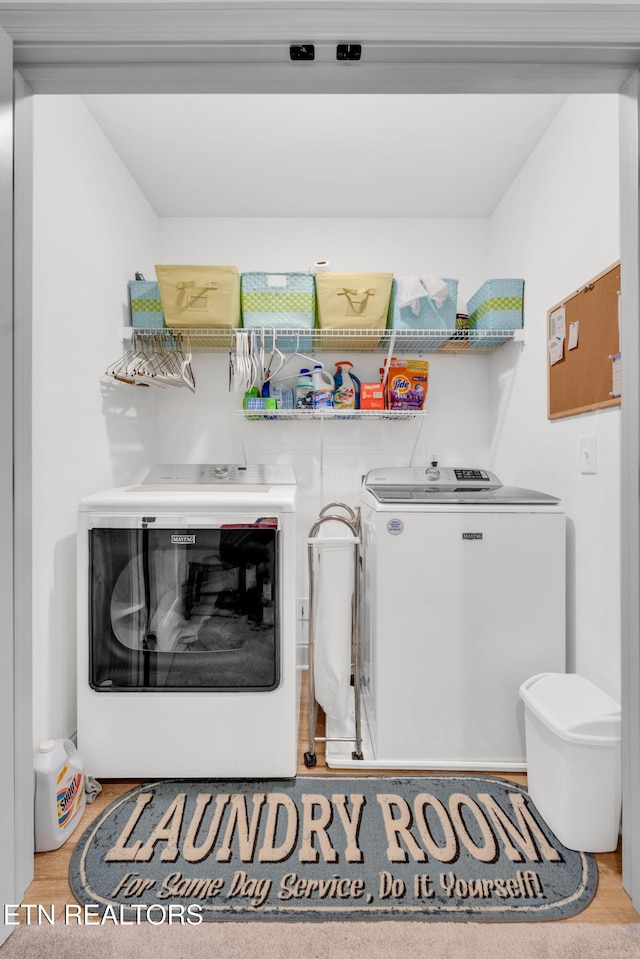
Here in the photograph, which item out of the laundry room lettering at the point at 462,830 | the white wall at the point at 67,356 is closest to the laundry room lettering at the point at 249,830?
the laundry room lettering at the point at 462,830

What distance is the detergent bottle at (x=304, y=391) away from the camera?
2535mm

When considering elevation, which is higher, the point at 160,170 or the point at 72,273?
the point at 160,170

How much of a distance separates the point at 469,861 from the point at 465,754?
0.45 metres

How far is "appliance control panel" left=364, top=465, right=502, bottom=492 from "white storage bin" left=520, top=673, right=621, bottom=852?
2.89ft

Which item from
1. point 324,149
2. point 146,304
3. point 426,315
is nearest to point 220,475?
point 146,304

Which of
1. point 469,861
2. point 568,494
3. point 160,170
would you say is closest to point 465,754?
point 469,861

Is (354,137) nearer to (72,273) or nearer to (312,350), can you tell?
(312,350)

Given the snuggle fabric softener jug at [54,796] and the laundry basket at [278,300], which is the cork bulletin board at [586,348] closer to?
the laundry basket at [278,300]

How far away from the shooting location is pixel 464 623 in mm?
1801

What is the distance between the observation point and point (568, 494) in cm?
187

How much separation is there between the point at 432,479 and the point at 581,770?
118cm

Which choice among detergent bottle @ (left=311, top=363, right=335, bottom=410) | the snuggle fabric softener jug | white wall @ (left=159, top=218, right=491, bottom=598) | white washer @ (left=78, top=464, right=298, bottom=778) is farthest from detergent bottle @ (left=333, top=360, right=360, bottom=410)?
the snuggle fabric softener jug

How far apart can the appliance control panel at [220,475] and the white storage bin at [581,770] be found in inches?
60.1

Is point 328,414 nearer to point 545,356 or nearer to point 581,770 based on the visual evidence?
point 545,356
